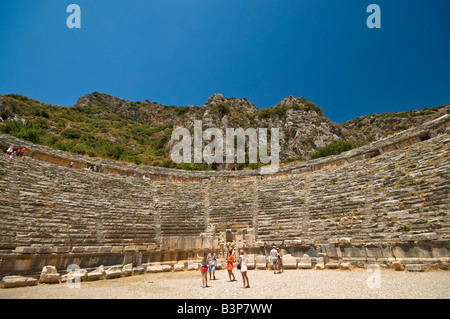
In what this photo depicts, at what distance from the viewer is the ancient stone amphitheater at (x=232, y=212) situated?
827 centimetres

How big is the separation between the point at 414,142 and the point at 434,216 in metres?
9.13

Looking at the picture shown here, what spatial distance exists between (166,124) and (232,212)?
4372cm

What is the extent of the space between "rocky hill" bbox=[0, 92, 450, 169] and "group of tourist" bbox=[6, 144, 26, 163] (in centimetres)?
1275

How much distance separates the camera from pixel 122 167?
1930cm

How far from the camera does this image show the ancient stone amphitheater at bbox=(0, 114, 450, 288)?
8.27 m

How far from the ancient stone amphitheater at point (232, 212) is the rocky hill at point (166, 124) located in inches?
481

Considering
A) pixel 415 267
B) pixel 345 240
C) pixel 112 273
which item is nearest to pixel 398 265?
pixel 415 267

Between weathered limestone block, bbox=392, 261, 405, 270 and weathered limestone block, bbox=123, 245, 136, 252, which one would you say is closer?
weathered limestone block, bbox=392, 261, 405, 270

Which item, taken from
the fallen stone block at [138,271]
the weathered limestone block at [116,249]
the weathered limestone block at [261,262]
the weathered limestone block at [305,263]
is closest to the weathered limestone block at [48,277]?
the fallen stone block at [138,271]

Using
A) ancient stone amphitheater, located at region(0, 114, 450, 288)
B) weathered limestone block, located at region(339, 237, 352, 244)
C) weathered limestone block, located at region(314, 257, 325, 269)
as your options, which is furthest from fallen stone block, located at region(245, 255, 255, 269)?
weathered limestone block, located at region(339, 237, 352, 244)

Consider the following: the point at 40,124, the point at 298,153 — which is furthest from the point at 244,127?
the point at 40,124

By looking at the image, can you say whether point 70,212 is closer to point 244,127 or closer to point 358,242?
point 358,242

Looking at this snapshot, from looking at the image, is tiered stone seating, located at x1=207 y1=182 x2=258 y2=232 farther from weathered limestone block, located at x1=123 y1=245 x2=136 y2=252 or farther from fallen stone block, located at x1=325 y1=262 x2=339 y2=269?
fallen stone block, located at x1=325 y1=262 x2=339 y2=269

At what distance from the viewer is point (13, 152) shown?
48.8ft
